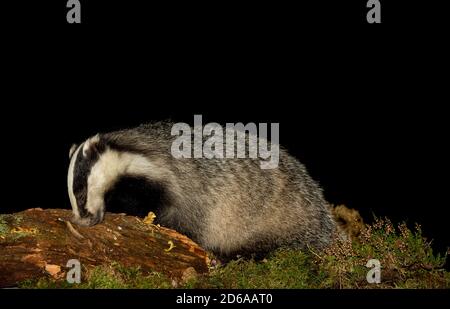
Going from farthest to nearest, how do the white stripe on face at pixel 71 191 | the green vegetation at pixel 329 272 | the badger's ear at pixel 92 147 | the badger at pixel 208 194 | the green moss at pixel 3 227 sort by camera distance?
1. the badger at pixel 208 194
2. the badger's ear at pixel 92 147
3. the white stripe on face at pixel 71 191
4. the green moss at pixel 3 227
5. the green vegetation at pixel 329 272

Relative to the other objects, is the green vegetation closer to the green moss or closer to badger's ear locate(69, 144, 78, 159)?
the green moss

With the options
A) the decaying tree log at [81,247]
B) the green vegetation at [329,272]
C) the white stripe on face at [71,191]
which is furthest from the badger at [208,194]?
the green vegetation at [329,272]

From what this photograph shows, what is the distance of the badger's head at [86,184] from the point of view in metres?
5.21

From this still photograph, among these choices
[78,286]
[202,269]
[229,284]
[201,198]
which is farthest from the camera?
[201,198]

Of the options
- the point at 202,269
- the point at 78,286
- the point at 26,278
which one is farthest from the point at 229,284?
the point at 26,278

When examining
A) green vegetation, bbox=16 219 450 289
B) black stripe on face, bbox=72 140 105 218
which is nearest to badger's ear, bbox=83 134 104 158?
black stripe on face, bbox=72 140 105 218

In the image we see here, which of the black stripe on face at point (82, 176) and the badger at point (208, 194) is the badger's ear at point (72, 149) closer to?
the badger at point (208, 194)

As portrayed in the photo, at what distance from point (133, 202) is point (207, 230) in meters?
0.79

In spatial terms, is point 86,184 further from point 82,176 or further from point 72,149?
point 72,149

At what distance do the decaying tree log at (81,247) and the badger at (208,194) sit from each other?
1.05 feet

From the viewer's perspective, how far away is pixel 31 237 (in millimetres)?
4859

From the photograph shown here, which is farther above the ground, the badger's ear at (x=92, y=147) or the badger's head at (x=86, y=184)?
the badger's ear at (x=92, y=147)

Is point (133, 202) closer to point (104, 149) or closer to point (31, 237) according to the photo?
point (104, 149)

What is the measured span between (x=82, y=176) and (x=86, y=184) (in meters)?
0.08
